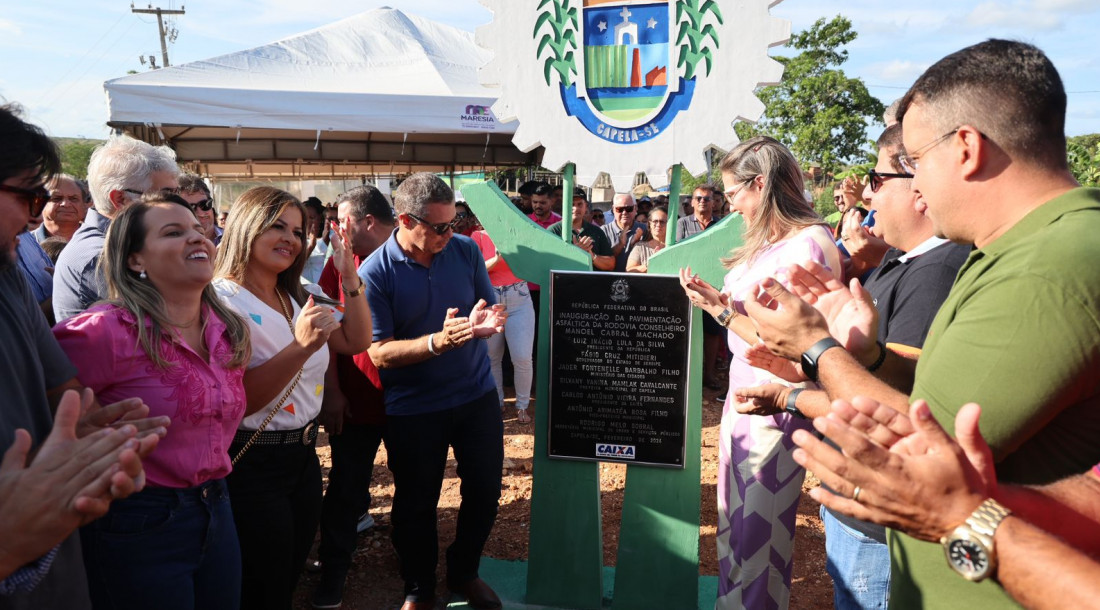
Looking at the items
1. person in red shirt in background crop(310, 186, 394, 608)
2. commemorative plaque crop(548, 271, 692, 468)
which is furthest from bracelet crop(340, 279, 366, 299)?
commemorative plaque crop(548, 271, 692, 468)

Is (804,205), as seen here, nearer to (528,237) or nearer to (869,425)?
(528,237)

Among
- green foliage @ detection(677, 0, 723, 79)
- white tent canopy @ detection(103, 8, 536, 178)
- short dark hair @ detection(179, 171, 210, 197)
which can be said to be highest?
white tent canopy @ detection(103, 8, 536, 178)

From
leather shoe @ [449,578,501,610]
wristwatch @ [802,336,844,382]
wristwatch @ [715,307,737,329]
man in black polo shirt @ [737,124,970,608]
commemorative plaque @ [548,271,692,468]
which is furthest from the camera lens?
leather shoe @ [449,578,501,610]

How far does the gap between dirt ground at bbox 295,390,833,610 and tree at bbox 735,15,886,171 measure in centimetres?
2431

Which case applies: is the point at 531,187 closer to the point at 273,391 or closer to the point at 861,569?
the point at 273,391

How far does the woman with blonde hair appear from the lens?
9.16 ft

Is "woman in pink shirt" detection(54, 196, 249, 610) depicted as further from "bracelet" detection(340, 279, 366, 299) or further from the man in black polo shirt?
the man in black polo shirt

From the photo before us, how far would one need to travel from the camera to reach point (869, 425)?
119 cm

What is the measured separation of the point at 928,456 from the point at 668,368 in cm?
208

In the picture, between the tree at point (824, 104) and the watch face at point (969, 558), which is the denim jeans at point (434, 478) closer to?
the watch face at point (969, 558)

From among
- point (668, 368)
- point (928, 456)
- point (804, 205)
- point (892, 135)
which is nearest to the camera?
point (928, 456)

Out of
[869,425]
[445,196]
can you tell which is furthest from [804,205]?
[869,425]

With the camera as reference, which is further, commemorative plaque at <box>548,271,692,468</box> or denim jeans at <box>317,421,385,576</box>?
denim jeans at <box>317,421,385,576</box>

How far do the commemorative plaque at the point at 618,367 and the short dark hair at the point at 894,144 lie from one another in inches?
38.7
